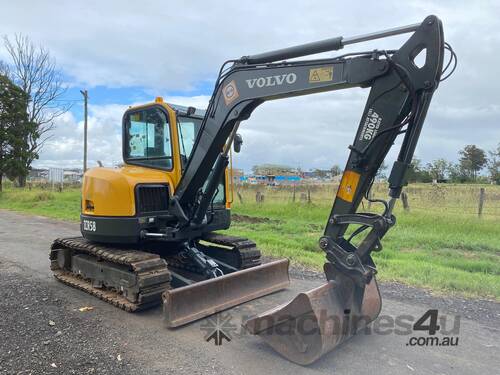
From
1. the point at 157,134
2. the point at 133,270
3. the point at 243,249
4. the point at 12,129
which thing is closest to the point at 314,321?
the point at 133,270

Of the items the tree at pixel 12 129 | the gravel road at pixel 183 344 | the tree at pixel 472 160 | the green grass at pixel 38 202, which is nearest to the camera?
the gravel road at pixel 183 344

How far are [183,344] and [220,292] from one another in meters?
1.04

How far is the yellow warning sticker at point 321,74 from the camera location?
4326 mm

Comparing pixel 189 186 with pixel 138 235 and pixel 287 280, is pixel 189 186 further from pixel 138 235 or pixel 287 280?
pixel 287 280

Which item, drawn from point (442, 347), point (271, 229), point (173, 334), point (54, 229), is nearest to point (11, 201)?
point (54, 229)

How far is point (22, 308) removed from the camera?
17.5 feet

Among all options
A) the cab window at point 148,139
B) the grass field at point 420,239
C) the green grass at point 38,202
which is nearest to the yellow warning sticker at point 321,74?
the cab window at point 148,139

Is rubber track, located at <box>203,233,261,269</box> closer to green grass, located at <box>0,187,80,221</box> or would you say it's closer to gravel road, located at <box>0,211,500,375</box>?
gravel road, located at <box>0,211,500,375</box>

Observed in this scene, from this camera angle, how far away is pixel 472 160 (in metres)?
65.2

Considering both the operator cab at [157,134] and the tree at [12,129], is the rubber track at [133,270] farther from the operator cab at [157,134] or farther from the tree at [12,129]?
the tree at [12,129]

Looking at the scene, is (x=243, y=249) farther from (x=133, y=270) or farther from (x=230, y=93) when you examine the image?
(x=230, y=93)

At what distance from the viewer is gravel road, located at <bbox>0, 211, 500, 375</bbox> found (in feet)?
12.5

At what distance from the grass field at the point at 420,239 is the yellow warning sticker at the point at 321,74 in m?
3.90

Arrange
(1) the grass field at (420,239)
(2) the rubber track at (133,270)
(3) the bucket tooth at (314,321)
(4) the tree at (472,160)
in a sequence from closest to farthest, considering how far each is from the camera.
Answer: (3) the bucket tooth at (314,321)
(2) the rubber track at (133,270)
(1) the grass field at (420,239)
(4) the tree at (472,160)
